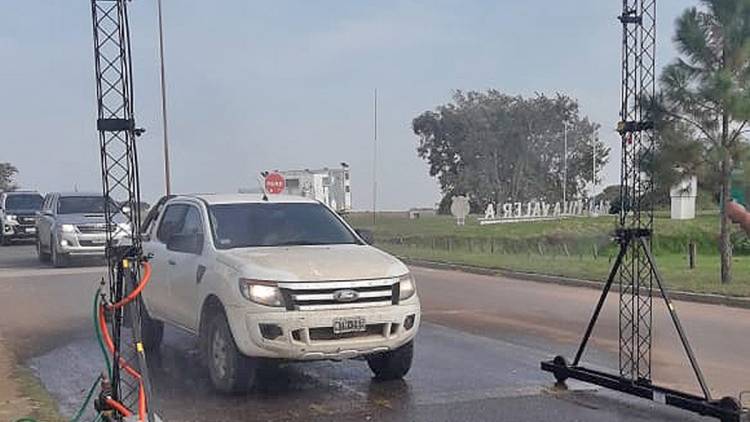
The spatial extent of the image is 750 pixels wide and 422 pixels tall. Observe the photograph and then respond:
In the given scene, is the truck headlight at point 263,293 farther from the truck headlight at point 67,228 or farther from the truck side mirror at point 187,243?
the truck headlight at point 67,228

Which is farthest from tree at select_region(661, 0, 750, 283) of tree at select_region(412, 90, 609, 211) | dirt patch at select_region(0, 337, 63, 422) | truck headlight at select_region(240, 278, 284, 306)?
tree at select_region(412, 90, 609, 211)

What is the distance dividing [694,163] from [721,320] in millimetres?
4959

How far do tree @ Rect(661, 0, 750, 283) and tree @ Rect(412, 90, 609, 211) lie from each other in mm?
52960

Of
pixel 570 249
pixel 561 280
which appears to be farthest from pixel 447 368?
pixel 570 249

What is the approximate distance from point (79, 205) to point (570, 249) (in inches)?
557

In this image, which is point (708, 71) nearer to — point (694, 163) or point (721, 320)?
point (694, 163)

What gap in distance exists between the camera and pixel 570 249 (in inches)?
1072

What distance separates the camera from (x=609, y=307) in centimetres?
1410

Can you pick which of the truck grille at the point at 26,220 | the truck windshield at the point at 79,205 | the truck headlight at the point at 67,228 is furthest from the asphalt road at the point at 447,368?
the truck grille at the point at 26,220

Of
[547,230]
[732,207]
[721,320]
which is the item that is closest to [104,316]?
[732,207]

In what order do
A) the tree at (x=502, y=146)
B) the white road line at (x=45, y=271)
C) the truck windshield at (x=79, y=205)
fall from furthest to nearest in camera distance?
the tree at (x=502, y=146)
the truck windshield at (x=79, y=205)
the white road line at (x=45, y=271)

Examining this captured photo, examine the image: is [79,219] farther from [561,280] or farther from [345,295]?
[345,295]

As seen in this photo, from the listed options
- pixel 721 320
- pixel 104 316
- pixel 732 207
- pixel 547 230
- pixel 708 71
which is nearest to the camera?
pixel 732 207

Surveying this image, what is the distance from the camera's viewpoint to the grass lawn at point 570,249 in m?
18.0
